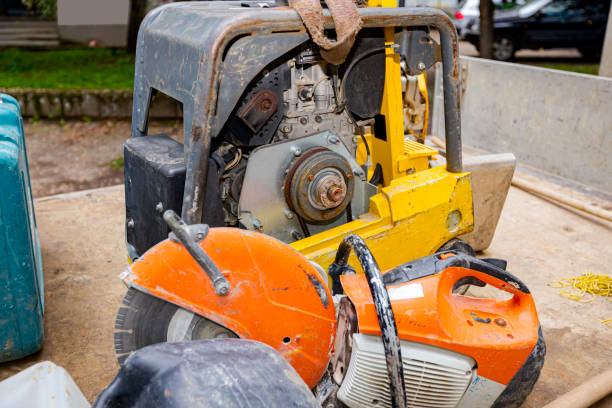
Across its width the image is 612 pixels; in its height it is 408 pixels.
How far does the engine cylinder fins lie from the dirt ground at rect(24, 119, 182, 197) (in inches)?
151

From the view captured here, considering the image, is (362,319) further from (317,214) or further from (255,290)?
(317,214)

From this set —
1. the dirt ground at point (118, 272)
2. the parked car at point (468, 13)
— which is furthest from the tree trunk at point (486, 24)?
the dirt ground at point (118, 272)

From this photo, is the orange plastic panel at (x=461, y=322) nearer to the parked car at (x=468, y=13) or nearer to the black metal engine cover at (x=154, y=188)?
the black metal engine cover at (x=154, y=188)

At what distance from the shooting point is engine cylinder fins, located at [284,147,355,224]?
9.14 feet

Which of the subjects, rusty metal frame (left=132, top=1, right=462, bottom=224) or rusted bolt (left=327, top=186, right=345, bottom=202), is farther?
rusted bolt (left=327, top=186, right=345, bottom=202)

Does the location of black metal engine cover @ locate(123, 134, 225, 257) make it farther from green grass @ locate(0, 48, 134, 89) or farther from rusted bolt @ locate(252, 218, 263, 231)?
green grass @ locate(0, 48, 134, 89)

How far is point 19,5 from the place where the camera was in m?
15.0

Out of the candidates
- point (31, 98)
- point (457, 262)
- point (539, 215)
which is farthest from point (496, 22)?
point (457, 262)

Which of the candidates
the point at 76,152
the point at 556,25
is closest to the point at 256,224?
the point at 76,152

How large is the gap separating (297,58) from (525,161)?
3.88 meters

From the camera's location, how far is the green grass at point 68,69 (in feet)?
26.6

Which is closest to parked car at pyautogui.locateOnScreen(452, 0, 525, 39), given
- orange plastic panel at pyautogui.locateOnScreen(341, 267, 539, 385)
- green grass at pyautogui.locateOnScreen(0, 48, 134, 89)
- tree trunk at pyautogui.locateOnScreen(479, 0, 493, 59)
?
tree trunk at pyautogui.locateOnScreen(479, 0, 493, 59)

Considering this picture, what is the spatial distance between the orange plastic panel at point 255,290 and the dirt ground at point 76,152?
14.7ft

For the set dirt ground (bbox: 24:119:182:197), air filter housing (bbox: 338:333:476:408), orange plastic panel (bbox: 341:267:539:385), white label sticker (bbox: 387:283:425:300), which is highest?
white label sticker (bbox: 387:283:425:300)
